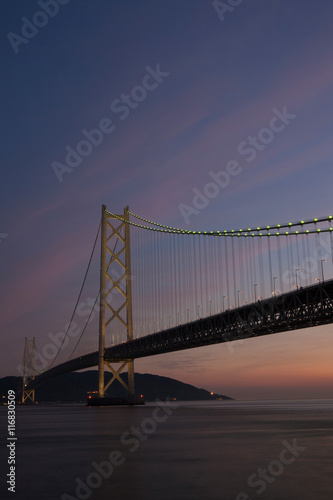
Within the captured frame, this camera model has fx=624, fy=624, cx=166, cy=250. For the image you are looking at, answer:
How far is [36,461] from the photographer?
50.3ft

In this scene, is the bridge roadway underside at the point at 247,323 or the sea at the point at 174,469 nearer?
the sea at the point at 174,469

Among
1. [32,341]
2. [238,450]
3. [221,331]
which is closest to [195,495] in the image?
[238,450]

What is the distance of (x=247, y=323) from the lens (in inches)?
1877

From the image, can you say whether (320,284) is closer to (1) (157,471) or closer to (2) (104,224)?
(1) (157,471)

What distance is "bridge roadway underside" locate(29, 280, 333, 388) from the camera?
40.7 m

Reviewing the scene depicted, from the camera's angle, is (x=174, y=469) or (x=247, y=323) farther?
(x=247, y=323)

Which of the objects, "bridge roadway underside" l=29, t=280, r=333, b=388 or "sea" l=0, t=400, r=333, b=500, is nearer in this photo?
"sea" l=0, t=400, r=333, b=500

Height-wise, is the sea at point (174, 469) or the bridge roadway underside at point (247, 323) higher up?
the bridge roadway underside at point (247, 323)

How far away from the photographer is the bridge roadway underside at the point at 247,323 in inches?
1602

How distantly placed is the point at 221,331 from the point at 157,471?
3878 cm

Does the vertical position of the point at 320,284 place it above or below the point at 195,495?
above

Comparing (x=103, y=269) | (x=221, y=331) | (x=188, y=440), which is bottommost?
(x=188, y=440)

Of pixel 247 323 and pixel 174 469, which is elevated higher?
pixel 247 323

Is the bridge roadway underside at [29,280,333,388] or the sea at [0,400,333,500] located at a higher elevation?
the bridge roadway underside at [29,280,333,388]
